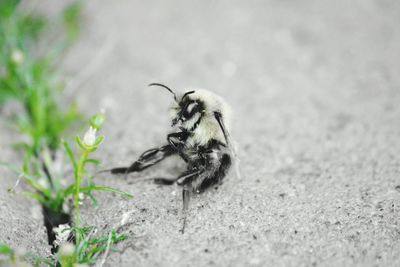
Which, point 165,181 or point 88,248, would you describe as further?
point 165,181

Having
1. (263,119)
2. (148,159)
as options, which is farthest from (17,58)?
(263,119)

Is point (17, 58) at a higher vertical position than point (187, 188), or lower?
higher

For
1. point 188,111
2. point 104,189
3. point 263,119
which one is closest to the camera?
point 188,111

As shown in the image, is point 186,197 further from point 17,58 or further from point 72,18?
point 72,18

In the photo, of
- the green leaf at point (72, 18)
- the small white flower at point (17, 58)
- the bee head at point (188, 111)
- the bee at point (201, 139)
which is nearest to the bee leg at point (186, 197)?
the bee at point (201, 139)

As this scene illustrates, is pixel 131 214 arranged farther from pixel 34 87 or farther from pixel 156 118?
pixel 34 87

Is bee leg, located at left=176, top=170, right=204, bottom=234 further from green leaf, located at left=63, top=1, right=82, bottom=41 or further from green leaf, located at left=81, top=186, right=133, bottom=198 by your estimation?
green leaf, located at left=63, top=1, right=82, bottom=41

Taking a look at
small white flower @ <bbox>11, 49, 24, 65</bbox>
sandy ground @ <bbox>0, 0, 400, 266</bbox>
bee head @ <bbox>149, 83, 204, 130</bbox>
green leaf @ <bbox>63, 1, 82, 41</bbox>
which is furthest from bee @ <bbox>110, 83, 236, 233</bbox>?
green leaf @ <bbox>63, 1, 82, 41</bbox>
